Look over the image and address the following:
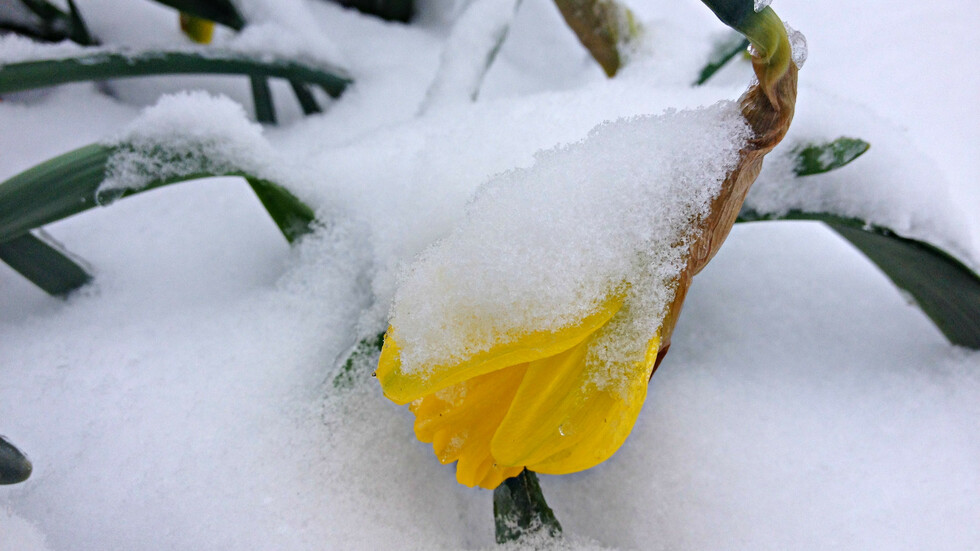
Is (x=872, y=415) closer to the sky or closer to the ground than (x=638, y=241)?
closer to the ground

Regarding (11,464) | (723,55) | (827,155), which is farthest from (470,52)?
(11,464)

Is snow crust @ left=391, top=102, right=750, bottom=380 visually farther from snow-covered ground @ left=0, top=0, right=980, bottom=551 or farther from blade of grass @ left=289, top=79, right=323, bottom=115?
blade of grass @ left=289, top=79, right=323, bottom=115

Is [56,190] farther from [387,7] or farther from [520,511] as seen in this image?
[387,7]

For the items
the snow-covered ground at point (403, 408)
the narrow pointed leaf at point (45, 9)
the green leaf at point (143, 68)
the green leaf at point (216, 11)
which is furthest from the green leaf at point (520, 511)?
the narrow pointed leaf at point (45, 9)

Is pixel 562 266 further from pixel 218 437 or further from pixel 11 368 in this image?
pixel 11 368

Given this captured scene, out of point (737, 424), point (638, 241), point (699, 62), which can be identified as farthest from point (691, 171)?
point (699, 62)

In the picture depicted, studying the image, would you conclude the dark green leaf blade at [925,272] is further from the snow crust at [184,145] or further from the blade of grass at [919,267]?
the snow crust at [184,145]
